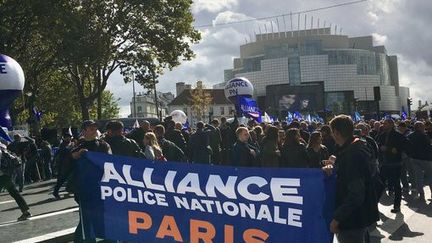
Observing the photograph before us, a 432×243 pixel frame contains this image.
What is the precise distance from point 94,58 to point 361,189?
23.1 metres

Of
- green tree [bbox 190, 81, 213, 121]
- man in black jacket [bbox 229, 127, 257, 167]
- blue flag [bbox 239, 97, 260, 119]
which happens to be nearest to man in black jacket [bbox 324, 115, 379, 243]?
man in black jacket [bbox 229, 127, 257, 167]

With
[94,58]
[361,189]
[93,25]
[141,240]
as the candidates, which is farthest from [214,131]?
[93,25]

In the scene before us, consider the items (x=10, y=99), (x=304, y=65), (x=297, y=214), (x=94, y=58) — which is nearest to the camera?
(x=297, y=214)

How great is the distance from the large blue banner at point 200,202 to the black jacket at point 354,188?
6.0 inches

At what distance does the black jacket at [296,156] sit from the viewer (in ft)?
26.0

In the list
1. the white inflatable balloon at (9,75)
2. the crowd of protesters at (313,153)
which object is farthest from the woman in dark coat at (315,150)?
the white inflatable balloon at (9,75)

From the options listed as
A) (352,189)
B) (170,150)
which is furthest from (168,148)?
(352,189)

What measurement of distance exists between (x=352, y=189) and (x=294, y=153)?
3.61 meters

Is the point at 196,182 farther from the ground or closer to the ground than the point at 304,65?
closer to the ground

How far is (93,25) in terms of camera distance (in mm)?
28062

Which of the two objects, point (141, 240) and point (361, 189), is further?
point (141, 240)

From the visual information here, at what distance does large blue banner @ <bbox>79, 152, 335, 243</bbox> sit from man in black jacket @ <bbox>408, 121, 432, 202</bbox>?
6886mm

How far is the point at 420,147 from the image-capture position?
1082 cm

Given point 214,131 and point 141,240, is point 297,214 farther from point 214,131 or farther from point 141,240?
point 214,131
